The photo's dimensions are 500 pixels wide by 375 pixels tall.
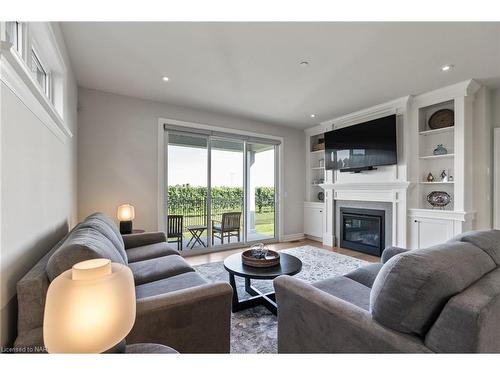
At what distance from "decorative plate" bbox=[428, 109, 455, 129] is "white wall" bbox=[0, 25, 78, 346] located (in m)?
4.71

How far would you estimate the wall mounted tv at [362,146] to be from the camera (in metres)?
3.90

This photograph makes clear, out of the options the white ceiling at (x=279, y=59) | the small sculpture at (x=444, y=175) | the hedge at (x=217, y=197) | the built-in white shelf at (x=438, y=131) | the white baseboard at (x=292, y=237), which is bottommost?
the white baseboard at (x=292, y=237)

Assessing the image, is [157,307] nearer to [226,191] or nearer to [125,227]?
[125,227]

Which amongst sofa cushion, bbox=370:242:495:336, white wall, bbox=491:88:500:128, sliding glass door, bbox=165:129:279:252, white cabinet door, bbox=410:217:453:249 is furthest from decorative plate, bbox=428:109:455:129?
sofa cushion, bbox=370:242:495:336

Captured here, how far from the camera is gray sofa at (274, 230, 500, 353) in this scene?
2.90 feet

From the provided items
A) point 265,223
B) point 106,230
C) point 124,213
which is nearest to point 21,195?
point 106,230

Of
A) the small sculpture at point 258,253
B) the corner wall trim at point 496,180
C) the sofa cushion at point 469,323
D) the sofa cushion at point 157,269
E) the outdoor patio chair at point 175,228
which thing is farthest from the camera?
the outdoor patio chair at point 175,228

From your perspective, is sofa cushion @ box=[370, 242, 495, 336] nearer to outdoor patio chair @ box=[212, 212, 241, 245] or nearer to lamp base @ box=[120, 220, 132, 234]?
lamp base @ box=[120, 220, 132, 234]

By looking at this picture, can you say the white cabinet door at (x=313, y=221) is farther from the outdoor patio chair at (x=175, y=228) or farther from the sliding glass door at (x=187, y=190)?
the outdoor patio chair at (x=175, y=228)

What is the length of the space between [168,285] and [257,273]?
2.43 ft

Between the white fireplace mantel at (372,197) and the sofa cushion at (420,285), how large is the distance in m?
3.00

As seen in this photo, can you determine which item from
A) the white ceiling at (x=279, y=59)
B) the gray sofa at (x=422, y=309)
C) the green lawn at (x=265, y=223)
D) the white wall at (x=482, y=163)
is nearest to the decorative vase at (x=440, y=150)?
the white wall at (x=482, y=163)

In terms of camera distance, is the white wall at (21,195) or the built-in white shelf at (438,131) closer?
the white wall at (21,195)

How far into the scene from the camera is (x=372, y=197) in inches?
168
